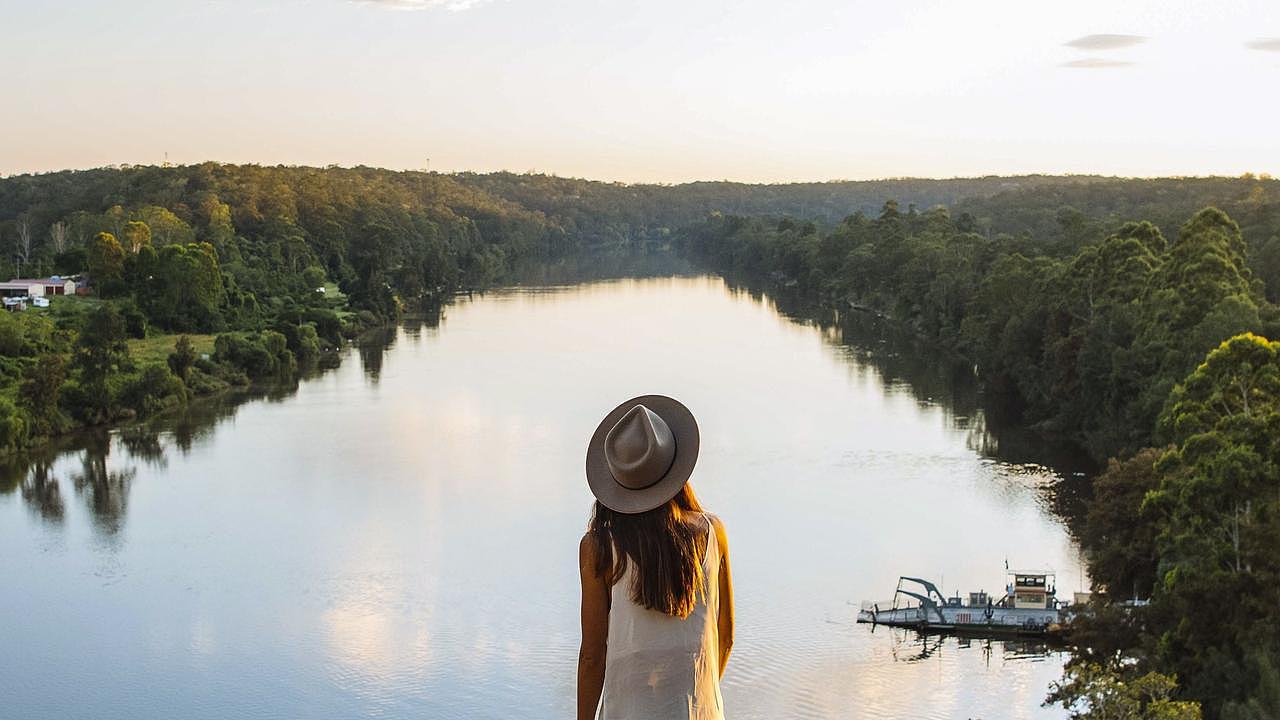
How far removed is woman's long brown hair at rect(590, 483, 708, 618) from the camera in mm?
2518

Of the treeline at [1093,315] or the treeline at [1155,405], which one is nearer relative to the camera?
the treeline at [1155,405]

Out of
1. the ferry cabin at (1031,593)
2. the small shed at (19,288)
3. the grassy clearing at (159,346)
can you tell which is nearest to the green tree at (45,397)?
the grassy clearing at (159,346)

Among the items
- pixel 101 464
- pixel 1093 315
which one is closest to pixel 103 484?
pixel 101 464

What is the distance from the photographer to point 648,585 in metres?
2.52

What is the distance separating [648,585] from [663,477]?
19 cm

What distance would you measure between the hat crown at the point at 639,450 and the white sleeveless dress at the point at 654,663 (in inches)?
7.0

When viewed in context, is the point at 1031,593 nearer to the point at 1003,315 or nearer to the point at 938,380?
the point at 938,380

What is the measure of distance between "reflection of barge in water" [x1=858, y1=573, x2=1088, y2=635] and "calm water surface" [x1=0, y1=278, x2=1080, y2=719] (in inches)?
11.3

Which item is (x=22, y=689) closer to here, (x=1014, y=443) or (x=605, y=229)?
(x=1014, y=443)

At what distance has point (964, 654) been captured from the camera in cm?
1819

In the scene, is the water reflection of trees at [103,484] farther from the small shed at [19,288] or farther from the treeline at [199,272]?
the small shed at [19,288]

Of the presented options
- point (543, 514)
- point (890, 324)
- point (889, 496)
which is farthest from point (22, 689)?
point (890, 324)

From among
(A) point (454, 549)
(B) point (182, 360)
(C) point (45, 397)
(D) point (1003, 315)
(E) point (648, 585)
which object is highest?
(E) point (648, 585)

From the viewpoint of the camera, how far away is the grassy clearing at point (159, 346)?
37469mm
